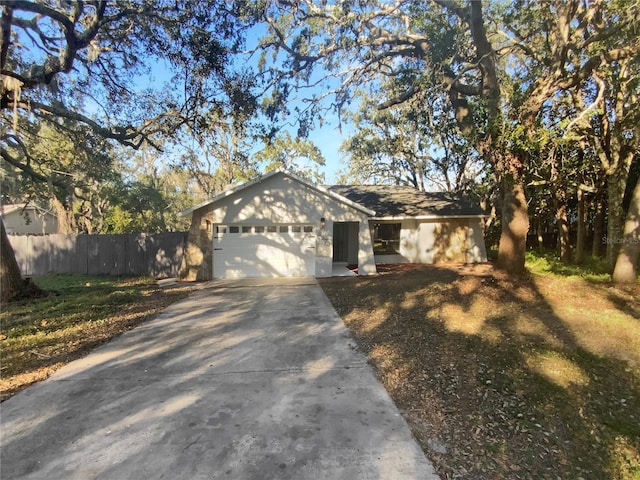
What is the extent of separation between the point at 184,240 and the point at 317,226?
17.8ft

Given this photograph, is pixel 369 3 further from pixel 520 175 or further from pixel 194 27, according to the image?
pixel 520 175

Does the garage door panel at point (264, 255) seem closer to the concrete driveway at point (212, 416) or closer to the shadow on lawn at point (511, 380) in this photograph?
the shadow on lawn at point (511, 380)

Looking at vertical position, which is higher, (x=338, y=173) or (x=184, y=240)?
(x=338, y=173)

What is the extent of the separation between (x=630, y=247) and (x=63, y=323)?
1300 centimetres

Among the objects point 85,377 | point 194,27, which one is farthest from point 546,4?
point 85,377

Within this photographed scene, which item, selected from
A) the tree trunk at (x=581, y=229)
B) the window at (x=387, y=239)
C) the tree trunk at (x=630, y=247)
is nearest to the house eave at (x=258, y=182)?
the window at (x=387, y=239)

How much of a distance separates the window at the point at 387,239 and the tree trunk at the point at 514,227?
654 centimetres

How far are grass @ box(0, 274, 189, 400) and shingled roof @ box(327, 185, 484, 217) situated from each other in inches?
365

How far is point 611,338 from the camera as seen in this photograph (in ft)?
17.8

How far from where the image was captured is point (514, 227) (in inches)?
384

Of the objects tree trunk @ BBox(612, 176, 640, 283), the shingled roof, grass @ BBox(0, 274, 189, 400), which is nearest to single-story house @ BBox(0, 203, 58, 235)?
grass @ BBox(0, 274, 189, 400)

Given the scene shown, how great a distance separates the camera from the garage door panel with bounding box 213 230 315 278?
12.8 meters

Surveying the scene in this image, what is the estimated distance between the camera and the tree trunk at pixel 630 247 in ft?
29.2

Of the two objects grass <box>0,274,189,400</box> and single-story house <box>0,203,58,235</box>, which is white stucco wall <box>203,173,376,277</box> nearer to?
grass <box>0,274,189,400</box>
